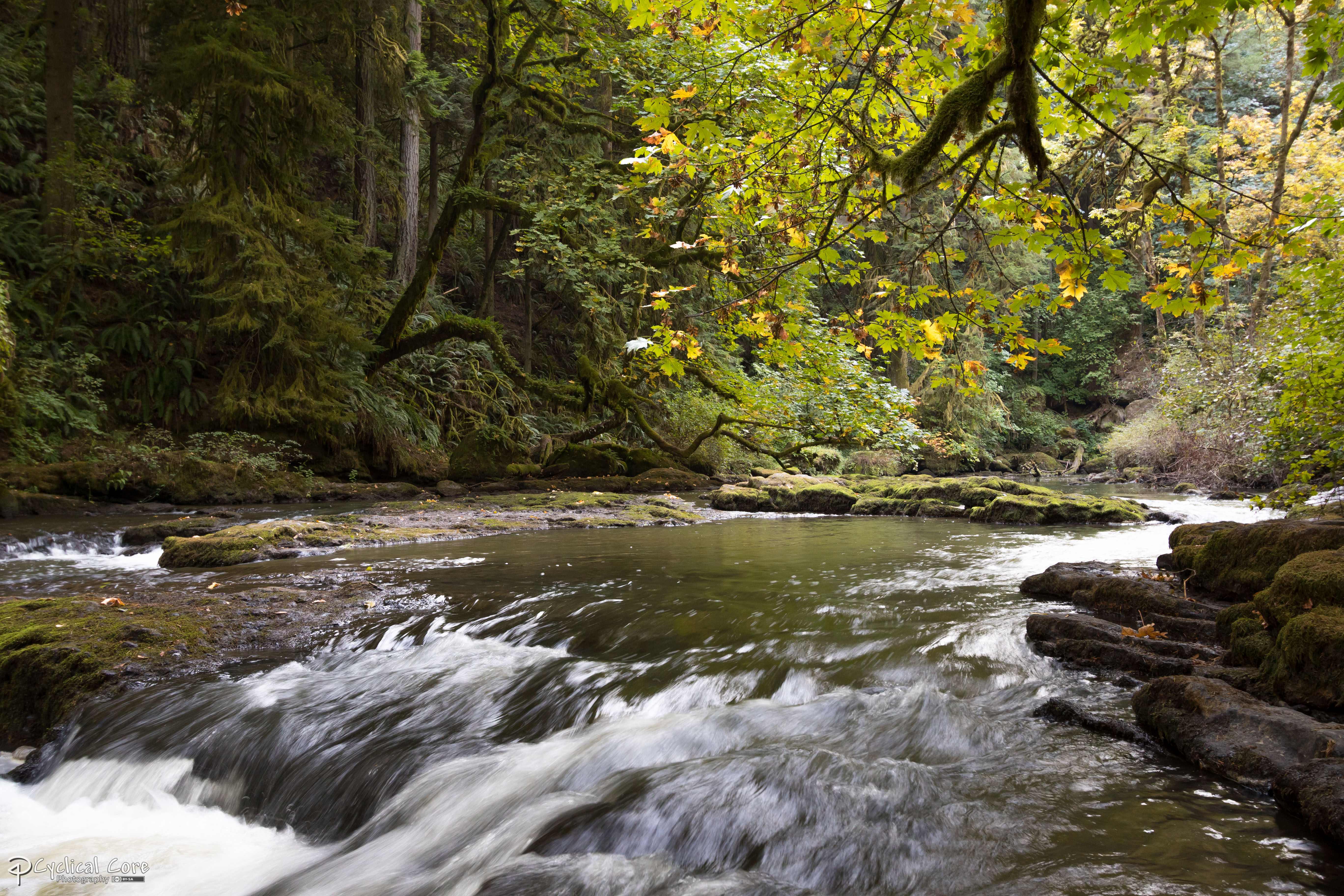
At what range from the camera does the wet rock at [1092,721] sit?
3.25 meters

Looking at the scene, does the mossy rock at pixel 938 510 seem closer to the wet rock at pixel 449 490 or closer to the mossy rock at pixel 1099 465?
the wet rock at pixel 449 490

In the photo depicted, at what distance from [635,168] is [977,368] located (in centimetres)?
267

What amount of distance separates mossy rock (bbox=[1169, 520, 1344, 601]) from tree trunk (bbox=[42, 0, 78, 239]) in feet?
52.7

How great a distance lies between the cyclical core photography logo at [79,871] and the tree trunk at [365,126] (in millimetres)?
13177

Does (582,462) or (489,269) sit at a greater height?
(489,269)

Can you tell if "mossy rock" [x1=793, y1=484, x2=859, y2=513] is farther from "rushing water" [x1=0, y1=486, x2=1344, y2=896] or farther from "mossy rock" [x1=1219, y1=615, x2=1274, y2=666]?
"mossy rock" [x1=1219, y1=615, x2=1274, y2=666]

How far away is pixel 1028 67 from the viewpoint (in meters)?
3.19

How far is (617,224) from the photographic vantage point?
42.0 ft

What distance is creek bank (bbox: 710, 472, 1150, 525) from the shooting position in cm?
1162

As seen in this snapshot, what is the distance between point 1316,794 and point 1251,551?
342 centimetres

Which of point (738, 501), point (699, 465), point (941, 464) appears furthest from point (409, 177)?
point (941, 464)

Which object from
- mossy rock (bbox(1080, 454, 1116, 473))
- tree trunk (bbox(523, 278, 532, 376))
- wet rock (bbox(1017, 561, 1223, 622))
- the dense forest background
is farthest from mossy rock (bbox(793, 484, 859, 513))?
mossy rock (bbox(1080, 454, 1116, 473))

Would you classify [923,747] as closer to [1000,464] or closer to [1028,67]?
[1028,67]

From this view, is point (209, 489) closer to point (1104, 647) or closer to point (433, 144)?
point (433, 144)
